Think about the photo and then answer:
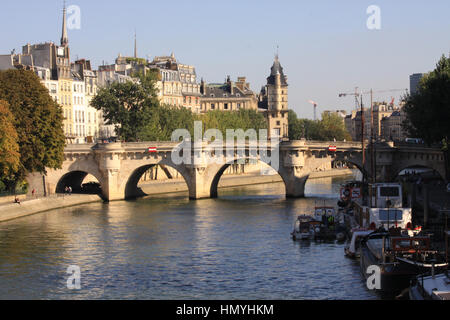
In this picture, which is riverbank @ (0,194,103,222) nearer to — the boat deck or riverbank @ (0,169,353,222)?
riverbank @ (0,169,353,222)

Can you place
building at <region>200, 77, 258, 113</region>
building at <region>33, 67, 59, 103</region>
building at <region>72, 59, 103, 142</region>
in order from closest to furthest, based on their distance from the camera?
building at <region>33, 67, 59, 103</region> < building at <region>72, 59, 103, 142</region> < building at <region>200, 77, 258, 113</region>

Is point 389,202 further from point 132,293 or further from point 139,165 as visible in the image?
point 139,165

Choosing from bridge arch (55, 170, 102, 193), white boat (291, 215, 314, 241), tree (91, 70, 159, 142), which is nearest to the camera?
white boat (291, 215, 314, 241)

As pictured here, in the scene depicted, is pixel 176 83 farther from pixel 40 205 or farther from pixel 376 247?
pixel 376 247

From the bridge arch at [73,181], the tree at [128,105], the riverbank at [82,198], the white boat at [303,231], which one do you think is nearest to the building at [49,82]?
the tree at [128,105]

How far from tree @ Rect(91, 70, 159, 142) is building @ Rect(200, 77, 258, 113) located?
6662 cm

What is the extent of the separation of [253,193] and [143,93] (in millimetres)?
21412

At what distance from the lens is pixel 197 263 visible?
56.8 meters

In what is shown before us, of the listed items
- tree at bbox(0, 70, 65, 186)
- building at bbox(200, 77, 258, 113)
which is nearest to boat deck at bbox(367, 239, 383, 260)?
tree at bbox(0, 70, 65, 186)

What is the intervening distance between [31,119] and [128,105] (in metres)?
34.2

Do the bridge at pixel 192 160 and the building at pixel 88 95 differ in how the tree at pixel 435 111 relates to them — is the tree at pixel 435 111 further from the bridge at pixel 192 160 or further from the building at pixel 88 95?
the building at pixel 88 95

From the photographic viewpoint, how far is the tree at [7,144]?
78375 millimetres

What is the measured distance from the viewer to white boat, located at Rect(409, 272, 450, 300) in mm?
37997
